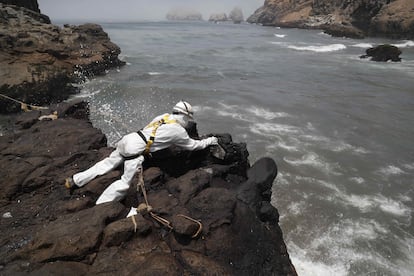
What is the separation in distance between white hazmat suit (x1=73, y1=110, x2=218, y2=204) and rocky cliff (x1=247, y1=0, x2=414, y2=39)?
6875 cm

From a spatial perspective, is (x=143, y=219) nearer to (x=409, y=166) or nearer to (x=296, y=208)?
(x=296, y=208)

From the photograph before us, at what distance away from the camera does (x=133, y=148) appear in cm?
579

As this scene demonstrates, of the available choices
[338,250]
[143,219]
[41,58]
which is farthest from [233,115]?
[41,58]

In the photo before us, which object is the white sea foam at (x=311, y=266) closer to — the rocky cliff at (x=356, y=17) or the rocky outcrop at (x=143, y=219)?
the rocky outcrop at (x=143, y=219)

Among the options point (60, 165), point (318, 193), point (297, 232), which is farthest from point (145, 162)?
point (318, 193)

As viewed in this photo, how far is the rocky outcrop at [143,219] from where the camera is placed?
420cm

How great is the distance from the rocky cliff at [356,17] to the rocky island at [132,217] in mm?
Result: 68513

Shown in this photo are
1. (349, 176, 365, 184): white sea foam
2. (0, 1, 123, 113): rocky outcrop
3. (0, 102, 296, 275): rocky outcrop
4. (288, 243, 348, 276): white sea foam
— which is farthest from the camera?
(0, 1, 123, 113): rocky outcrop

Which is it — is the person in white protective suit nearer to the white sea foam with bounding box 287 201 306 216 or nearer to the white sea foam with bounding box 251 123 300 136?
the white sea foam with bounding box 287 201 306 216

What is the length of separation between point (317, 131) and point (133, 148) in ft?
32.4

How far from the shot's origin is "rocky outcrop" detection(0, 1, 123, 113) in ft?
52.1

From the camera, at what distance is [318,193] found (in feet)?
30.2

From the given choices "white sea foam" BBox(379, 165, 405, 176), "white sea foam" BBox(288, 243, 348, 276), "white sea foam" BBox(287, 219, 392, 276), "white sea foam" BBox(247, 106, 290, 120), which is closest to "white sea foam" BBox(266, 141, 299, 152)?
"white sea foam" BBox(379, 165, 405, 176)

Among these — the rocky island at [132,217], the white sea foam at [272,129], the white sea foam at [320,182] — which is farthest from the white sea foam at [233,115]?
the rocky island at [132,217]
